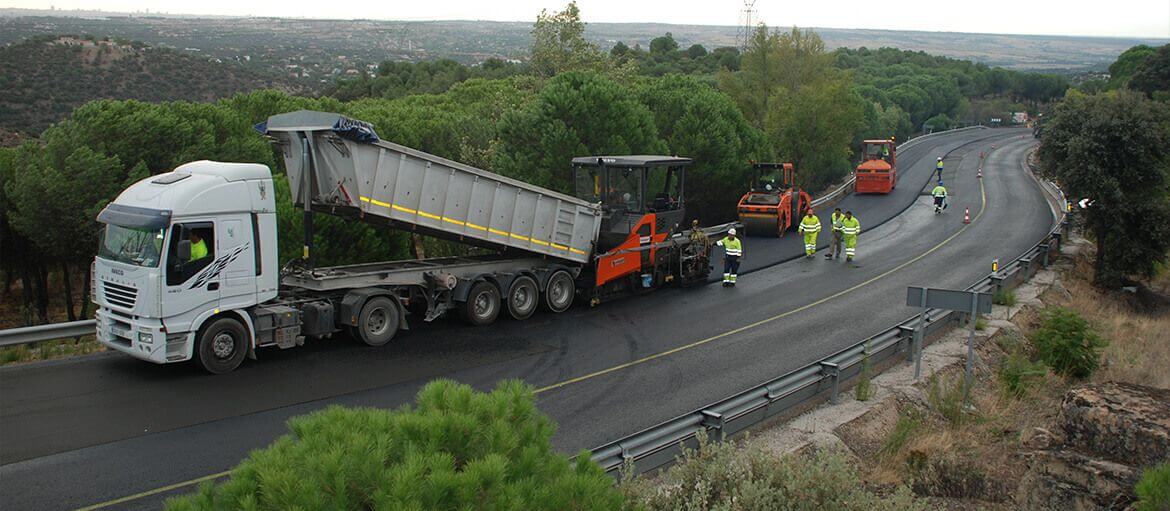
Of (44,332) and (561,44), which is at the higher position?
(561,44)

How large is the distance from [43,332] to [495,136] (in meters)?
19.1

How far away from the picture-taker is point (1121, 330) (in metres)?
18.2

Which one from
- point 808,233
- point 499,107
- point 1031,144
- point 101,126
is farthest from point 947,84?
point 101,126

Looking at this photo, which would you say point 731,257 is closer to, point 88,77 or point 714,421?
point 714,421

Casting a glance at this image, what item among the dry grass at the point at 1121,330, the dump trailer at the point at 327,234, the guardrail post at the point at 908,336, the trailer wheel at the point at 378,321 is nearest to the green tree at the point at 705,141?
the dry grass at the point at 1121,330

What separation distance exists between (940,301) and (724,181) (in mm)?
19980

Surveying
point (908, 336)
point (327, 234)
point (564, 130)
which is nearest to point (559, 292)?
point (327, 234)

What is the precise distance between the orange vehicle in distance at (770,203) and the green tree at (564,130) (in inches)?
178

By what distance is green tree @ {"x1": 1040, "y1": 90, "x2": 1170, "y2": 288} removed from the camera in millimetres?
23172

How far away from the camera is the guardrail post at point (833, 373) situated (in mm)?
11305

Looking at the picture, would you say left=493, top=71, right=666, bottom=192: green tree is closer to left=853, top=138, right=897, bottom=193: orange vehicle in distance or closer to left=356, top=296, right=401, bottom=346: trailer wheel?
left=356, top=296, right=401, bottom=346: trailer wheel

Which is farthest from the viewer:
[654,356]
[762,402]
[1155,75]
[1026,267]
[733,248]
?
[1155,75]

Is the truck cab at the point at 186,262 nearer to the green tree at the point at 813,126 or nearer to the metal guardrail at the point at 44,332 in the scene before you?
the metal guardrail at the point at 44,332

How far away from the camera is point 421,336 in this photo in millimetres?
14867
